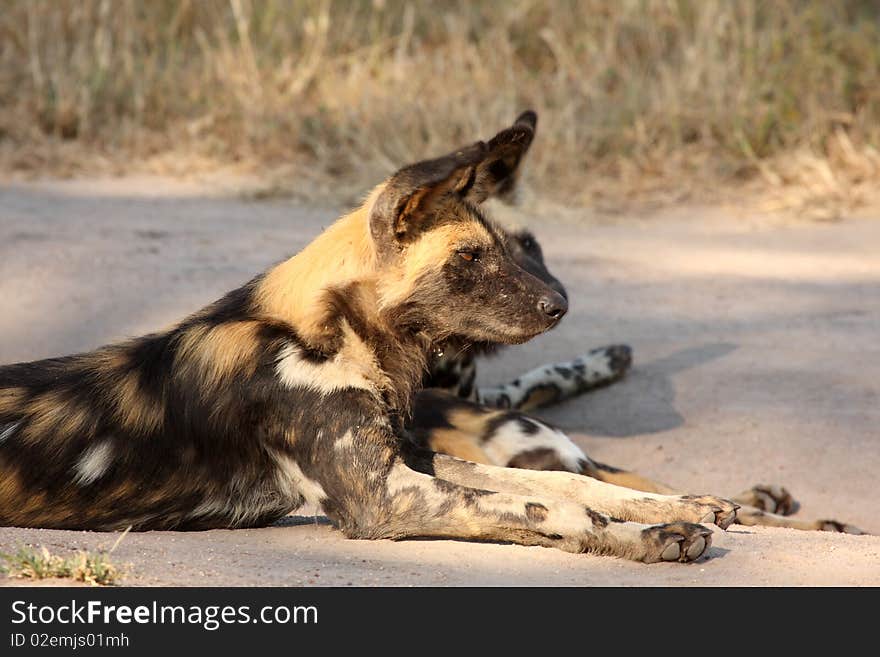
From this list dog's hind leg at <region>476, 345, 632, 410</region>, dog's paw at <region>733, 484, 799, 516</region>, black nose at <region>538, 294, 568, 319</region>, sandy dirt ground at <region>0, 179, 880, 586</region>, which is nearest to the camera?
sandy dirt ground at <region>0, 179, 880, 586</region>

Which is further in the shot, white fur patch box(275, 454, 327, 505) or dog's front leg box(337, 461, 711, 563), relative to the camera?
white fur patch box(275, 454, 327, 505)

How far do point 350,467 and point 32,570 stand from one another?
31.2 inches

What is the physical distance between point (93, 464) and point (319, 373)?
0.55 metres

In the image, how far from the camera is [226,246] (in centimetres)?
583

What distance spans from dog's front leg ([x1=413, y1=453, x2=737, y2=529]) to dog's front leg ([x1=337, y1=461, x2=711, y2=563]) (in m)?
0.14

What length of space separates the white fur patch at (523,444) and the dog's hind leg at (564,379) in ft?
3.06

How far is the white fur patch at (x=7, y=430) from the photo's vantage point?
120 inches

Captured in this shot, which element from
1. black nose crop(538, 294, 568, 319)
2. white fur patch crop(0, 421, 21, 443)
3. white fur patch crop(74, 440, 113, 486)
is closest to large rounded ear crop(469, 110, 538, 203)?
black nose crop(538, 294, 568, 319)

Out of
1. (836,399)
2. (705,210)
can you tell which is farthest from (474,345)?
(705,210)

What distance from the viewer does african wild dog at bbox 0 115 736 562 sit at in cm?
292

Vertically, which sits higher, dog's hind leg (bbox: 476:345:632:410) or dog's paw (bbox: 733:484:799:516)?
dog's hind leg (bbox: 476:345:632:410)

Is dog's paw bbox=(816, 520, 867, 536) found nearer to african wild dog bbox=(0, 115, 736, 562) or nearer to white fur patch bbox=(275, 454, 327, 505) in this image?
african wild dog bbox=(0, 115, 736, 562)

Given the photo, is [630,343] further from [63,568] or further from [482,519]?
[63,568]

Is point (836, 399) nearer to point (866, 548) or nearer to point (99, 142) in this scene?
point (866, 548)
